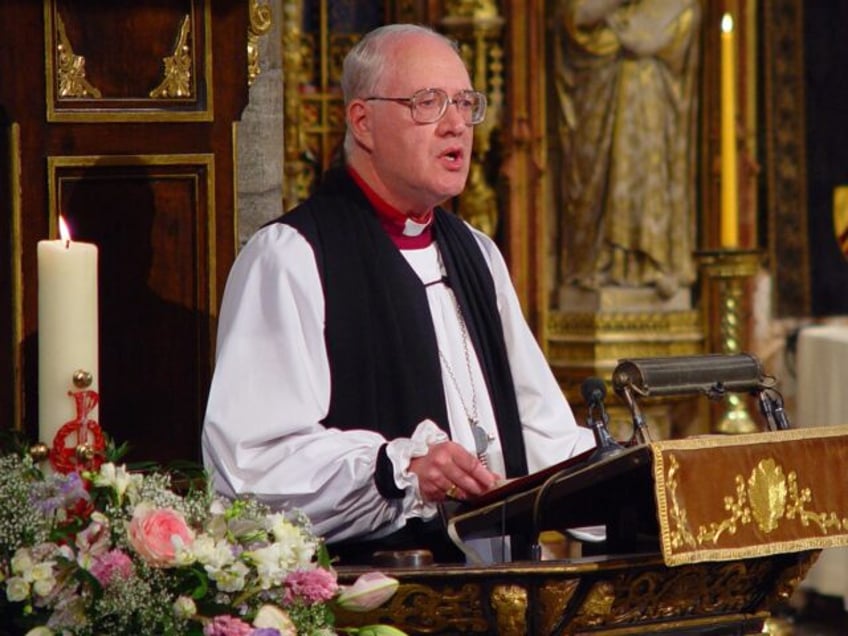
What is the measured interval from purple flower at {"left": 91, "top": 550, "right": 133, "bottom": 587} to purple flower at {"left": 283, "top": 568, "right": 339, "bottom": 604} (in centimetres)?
22

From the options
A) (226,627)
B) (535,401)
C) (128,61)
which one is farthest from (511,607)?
(128,61)

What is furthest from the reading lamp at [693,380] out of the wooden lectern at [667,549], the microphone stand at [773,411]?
the wooden lectern at [667,549]

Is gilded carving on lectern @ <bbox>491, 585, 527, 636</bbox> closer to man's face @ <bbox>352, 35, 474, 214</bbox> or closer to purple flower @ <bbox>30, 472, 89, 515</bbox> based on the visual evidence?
purple flower @ <bbox>30, 472, 89, 515</bbox>

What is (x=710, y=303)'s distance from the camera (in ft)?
27.3

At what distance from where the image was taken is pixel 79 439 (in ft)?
9.54

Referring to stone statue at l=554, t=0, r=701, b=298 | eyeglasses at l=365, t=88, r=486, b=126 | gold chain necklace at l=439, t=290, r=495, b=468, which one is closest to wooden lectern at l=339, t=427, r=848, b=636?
gold chain necklace at l=439, t=290, r=495, b=468

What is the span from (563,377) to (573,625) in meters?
5.22

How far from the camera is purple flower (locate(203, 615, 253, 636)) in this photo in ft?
8.38

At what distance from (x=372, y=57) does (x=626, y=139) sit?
4.41 metres

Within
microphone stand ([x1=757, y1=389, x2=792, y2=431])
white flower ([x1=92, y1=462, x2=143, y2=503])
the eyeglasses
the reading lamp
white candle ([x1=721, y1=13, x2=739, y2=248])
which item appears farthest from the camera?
white candle ([x1=721, y1=13, x2=739, y2=248])

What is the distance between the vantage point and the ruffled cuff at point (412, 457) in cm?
325

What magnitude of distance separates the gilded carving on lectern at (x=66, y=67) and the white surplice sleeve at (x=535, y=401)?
2.82 feet

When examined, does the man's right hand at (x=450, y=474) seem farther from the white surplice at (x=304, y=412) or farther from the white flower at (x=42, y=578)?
the white flower at (x=42, y=578)

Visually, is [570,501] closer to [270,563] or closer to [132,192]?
[270,563]
